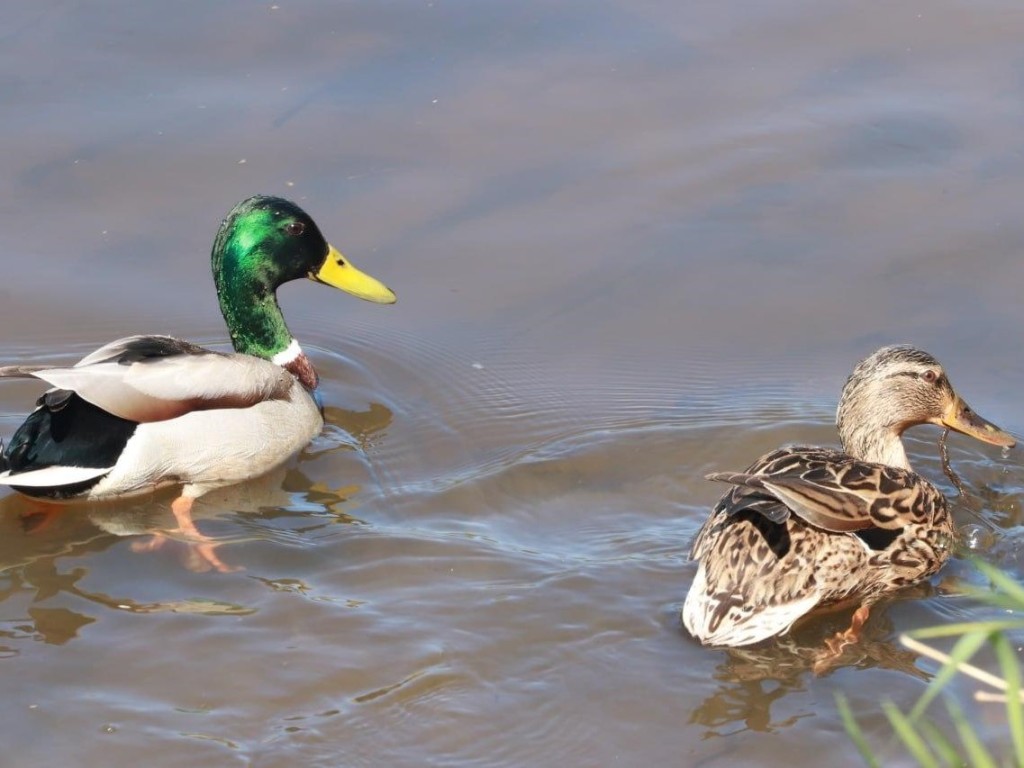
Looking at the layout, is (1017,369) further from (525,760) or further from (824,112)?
(525,760)

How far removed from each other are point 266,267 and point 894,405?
310 cm

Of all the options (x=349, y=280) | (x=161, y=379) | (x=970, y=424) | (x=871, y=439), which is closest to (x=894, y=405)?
(x=871, y=439)

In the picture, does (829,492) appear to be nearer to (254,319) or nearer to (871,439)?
(871,439)

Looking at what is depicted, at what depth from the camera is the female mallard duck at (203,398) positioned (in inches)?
238

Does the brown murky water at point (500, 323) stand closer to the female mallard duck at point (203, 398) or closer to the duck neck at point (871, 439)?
the female mallard duck at point (203, 398)

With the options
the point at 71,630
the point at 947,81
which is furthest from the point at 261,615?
the point at 947,81

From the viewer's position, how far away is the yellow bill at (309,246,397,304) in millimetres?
7211

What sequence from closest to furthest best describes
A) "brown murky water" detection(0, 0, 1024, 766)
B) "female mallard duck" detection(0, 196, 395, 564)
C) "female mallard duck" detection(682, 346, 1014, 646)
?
"brown murky water" detection(0, 0, 1024, 766), "female mallard duck" detection(682, 346, 1014, 646), "female mallard duck" detection(0, 196, 395, 564)

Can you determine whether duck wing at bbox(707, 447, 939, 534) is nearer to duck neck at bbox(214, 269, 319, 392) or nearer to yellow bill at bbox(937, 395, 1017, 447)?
yellow bill at bbox(937, 395, 1017, 447)

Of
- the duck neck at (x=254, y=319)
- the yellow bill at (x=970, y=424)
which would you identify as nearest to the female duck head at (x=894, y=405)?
the yellow bill at (x=970, y=424)

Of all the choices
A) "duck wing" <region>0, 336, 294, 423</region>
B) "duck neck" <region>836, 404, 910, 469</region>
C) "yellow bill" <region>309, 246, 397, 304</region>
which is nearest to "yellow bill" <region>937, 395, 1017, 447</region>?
"duck neck" <region>836, 404, 910, 469</region>

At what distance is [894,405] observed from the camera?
5824 mm

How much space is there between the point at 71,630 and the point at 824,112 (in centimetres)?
520

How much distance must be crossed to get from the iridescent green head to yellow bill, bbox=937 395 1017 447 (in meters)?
2.65
